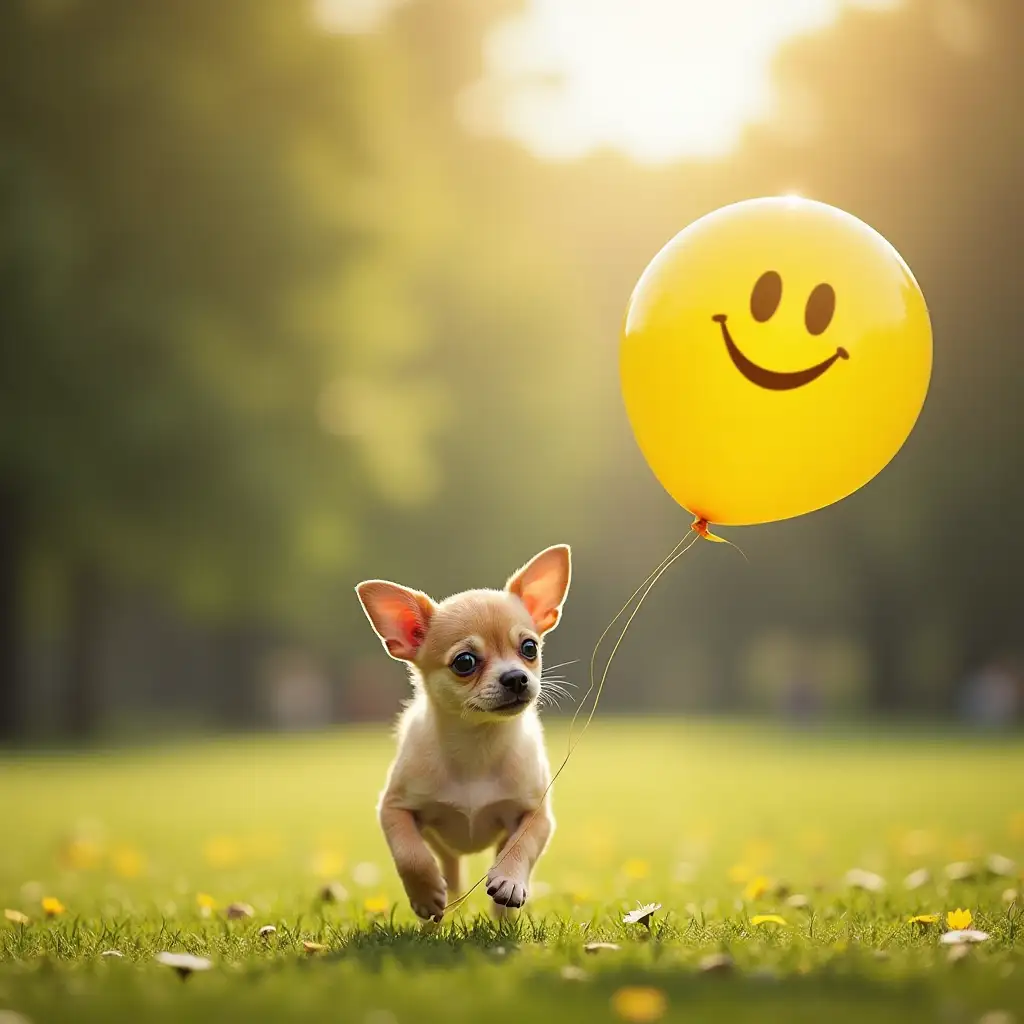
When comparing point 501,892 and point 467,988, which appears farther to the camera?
point 501,892

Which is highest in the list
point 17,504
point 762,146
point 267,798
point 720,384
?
point 762,146

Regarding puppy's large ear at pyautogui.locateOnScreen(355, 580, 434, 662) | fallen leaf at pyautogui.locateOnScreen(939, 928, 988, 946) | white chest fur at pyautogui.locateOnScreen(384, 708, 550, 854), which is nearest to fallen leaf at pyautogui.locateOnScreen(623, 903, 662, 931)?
white chest fur at pyautogui.locateOnScreen(384, 708, 550, 854)

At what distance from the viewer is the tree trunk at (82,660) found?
2308 centimetres

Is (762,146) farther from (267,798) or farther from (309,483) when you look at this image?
(267,798)

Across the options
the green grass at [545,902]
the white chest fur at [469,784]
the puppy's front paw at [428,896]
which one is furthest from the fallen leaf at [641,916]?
the puppy's front paw at [428,896]

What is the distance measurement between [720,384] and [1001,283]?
58.7 feet

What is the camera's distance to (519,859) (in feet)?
15.3

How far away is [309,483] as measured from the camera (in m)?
22.3

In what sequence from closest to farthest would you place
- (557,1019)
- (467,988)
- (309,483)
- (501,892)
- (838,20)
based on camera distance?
(557,1019) → (467,988) → (501,892) → (838,20) → (309,483)

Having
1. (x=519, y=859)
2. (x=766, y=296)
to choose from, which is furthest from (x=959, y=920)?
(x=766, y=296)

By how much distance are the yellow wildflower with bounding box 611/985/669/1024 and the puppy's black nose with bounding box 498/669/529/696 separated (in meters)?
1.44

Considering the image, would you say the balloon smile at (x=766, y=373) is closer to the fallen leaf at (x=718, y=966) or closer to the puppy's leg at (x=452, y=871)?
the fallen leaf at (x=718, y=966)

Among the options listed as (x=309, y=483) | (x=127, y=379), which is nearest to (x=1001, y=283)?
(x=309, y=483)

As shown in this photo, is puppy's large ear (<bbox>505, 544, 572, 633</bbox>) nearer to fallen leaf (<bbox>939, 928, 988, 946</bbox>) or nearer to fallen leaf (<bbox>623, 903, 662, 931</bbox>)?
fallen leaf (<bbox>623, 903, 662, 931</bbox>)
